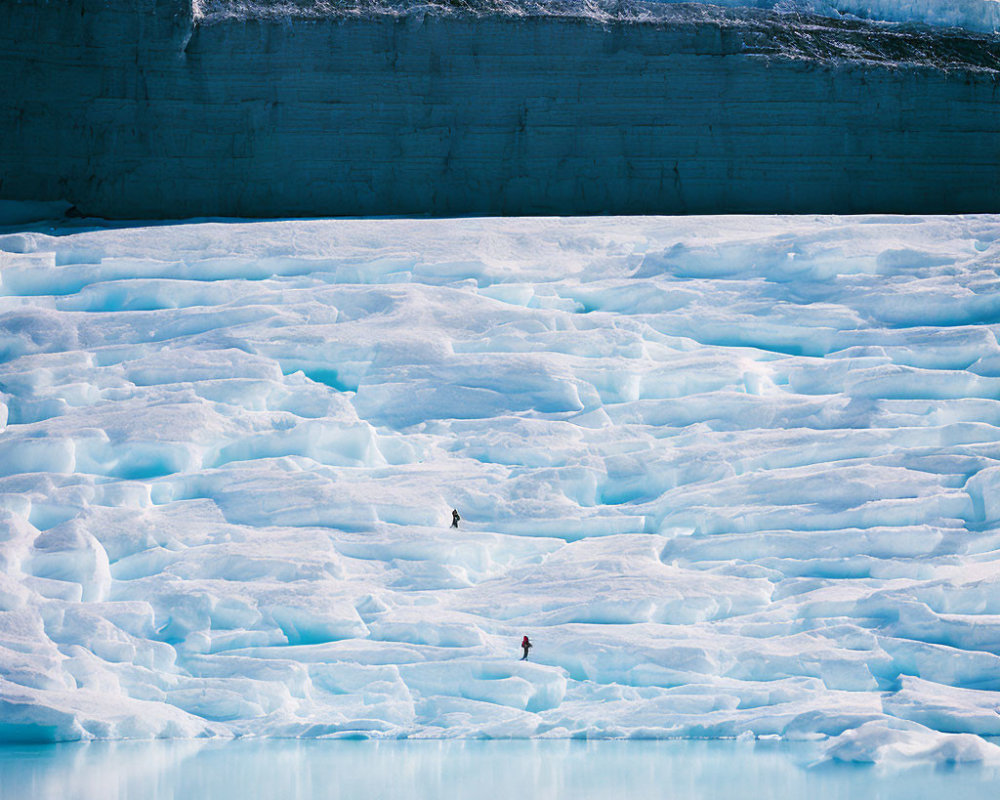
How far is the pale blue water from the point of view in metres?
7.24

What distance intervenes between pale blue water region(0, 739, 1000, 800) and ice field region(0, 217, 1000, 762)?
0.74ft

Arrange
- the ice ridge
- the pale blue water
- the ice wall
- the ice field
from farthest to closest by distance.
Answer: the ice ridge, the ice wall, the ice field, the pale blue water

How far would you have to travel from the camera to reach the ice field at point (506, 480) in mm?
8977

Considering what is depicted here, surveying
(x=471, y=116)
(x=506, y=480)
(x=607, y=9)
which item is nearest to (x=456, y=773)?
(x=506, y=480)

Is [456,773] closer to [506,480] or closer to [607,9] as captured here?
[506,480]

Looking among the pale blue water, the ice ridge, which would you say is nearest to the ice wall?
the ice ridge

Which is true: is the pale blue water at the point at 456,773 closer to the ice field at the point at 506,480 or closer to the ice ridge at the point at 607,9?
the ice field at the point at 506,480

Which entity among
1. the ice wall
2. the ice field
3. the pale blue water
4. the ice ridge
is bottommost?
the pale blue water

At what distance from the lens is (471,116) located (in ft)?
44.2

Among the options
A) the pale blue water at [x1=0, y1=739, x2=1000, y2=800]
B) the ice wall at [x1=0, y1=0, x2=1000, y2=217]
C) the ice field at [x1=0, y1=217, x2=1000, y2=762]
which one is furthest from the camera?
the ice wall at [x1=0, y1=0, x2=1000, y2=217]

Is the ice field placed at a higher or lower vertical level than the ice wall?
lower

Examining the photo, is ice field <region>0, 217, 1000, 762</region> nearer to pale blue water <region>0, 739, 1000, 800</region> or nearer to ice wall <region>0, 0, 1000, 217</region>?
pale blue water <region>0, 739, 1000, 800</region>

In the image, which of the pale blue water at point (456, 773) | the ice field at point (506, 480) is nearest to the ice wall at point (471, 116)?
the ice field at point (506, 480)

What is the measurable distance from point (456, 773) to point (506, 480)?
319 centimetres
